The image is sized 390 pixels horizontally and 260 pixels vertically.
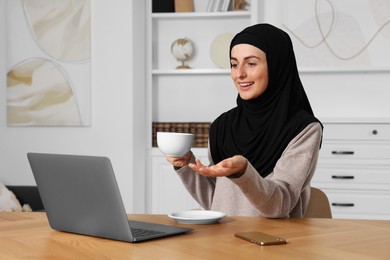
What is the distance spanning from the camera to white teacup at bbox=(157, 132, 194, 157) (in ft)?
5.23

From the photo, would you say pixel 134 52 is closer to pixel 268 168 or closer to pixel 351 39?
pixel 351 39

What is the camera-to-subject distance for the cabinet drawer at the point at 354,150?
400 centimetres

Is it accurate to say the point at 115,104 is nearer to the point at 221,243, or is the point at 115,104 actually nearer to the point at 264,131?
the point at 264,131

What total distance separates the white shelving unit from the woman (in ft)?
7.08

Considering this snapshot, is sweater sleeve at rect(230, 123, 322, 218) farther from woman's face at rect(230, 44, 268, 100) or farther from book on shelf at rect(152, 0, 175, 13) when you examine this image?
book on shelf at rect(152, 0, 175, 13)

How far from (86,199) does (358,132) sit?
288 centimetres

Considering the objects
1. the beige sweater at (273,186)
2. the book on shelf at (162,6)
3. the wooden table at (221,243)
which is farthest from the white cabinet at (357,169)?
the wooden table at (221,243)

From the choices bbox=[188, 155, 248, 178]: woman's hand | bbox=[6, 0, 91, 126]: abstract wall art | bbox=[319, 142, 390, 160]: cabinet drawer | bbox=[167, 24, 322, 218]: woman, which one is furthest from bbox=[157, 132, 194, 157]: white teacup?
bbox=[6, 0, 91, 126]: abstract wall art

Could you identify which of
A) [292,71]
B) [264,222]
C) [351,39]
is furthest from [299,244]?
[351,39]

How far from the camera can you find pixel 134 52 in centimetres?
446

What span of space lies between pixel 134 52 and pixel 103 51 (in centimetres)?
23

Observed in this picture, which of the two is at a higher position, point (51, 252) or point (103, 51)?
point (103, 51)

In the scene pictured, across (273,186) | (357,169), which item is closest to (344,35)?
(357,169)

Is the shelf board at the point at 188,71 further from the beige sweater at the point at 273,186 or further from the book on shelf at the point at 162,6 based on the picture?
the beige sweater at the point at 273,186
